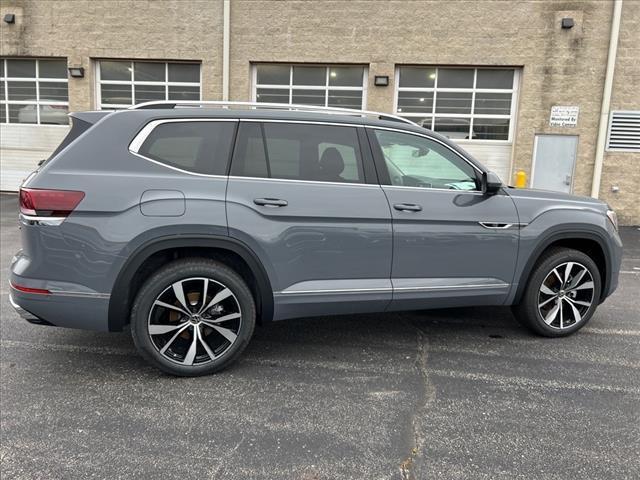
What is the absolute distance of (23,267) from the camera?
3.29 m

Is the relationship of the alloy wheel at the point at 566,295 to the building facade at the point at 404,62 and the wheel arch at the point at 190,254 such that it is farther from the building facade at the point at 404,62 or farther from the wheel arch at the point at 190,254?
the building facade at the point at 404,62

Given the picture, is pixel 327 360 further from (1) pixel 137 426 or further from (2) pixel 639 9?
(2) pixel 639 9

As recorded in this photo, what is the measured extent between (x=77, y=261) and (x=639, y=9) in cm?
1291

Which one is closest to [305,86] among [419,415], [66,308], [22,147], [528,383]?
[22,147]

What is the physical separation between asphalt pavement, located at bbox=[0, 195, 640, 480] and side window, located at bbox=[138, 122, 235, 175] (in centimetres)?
149

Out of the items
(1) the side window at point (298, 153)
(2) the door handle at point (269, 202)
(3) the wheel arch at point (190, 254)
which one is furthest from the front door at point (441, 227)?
(3) the wheel arch at point (190, 254)

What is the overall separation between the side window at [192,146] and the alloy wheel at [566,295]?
112 inches

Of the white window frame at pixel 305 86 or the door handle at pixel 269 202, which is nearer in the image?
the door handle at pixel 269 202

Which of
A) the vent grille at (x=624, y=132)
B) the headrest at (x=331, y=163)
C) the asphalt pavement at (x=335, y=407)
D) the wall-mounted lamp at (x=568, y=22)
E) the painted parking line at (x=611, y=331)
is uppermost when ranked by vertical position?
the wall-mounted lamp at (x=568, y=22)

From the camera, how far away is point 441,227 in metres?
3.77

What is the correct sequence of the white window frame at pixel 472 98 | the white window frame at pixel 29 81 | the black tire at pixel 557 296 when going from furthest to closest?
the white window frame at pixel 29 81, the white window frame at pixel 472 98, the black tire at pixel 557 296

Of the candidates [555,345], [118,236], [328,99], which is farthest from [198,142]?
[328,99]

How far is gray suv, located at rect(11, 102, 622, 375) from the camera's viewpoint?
128 inches

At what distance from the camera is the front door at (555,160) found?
473 inches
